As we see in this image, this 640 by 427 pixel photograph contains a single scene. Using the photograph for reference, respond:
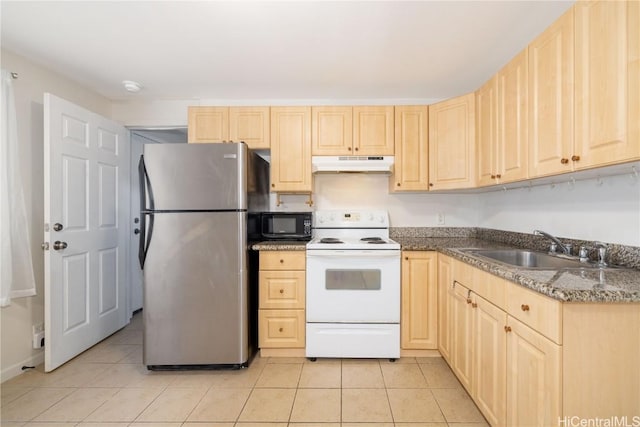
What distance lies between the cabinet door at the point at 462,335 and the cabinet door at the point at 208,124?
2.27 metres

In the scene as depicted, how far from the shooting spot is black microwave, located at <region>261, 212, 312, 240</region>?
2.51 m

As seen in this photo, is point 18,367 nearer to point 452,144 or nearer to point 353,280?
point 353,280

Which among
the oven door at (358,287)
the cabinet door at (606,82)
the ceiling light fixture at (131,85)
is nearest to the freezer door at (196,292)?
the oven door at (358,287)

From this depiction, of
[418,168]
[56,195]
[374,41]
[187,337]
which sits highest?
[374,41]

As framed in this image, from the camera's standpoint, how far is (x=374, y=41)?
181 cm

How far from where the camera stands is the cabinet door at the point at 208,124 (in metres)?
2.53

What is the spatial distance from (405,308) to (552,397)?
1.19m

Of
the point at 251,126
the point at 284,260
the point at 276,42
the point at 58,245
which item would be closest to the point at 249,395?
the point at 284,260

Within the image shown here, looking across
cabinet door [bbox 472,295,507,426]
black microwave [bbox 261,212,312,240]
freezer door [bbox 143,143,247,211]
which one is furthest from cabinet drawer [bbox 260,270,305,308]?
cabinet door [bbox 472,295,507,426]

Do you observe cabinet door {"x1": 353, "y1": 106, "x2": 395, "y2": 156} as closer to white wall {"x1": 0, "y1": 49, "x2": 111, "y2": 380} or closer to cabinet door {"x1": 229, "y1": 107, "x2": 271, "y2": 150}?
cabinet door {"x1": 229, "y1": 107, "x2": 271, "y2": 150}

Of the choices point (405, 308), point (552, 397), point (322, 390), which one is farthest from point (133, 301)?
point (552, 397)

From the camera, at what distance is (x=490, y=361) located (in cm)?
141

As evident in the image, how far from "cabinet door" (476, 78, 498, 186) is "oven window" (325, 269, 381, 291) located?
108 cm

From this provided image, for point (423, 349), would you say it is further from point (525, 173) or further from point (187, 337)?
point (187, 337)
